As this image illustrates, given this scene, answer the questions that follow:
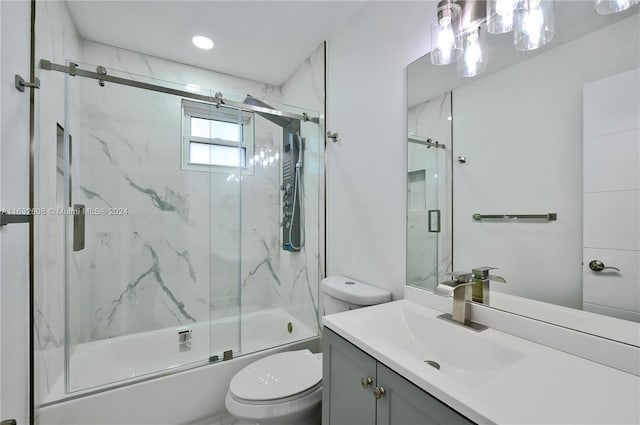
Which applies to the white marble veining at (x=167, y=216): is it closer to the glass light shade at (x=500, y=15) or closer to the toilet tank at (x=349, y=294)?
the toilet tank at (x=349, y=294)

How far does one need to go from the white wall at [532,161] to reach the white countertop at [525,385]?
0.66ft

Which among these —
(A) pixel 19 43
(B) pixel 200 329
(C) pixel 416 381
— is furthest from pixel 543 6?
(B) pixel 200 329

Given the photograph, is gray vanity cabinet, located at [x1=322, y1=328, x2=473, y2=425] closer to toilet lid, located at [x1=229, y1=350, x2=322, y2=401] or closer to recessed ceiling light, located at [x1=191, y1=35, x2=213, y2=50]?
toilet lid, located at [x1=229, y1=350, x2=322, y2=401]

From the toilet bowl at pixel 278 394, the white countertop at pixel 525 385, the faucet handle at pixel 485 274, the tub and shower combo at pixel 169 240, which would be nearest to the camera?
the white countertop at pixel 525 385

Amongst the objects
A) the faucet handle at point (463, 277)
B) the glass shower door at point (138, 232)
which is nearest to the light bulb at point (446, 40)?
the faucet handle at point (463, 277)

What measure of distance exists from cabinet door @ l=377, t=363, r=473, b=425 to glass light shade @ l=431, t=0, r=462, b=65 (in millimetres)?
1221

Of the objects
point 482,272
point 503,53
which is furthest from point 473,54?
point 482,272

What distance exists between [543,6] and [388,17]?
786 mm

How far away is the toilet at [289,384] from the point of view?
1.23 meters

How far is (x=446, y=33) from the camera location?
3.74 feet

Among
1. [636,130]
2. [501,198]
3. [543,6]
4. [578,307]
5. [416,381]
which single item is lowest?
[416,381]

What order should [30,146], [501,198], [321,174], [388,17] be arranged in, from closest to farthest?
1. [501,198]
2. [30,146]
3. [388,17]
4. [321,174]

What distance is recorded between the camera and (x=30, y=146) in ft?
4.17

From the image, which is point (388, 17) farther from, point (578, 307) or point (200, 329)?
point (200, 329)
